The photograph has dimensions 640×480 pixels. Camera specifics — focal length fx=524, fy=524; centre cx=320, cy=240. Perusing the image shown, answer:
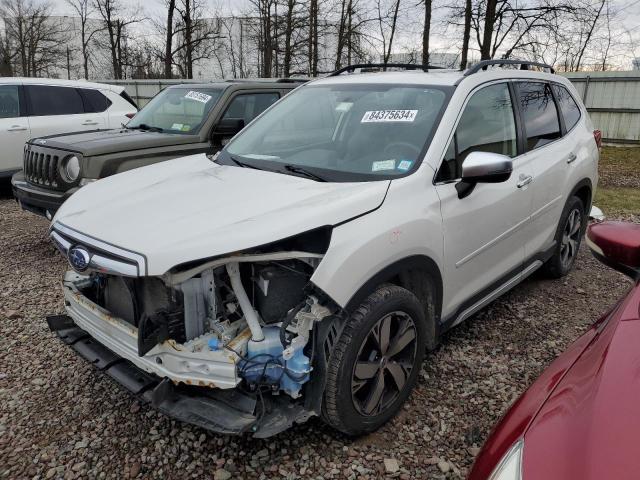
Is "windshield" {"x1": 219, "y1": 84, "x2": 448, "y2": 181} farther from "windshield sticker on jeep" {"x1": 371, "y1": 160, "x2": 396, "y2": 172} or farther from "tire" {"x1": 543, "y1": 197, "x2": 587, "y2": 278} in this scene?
"tire" {"x1": 543, "y1": 197, "x2": 587, "y2": 278}

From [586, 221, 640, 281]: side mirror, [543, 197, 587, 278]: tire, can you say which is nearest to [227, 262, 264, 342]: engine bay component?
[586, 221, 640, 281]: side mirror

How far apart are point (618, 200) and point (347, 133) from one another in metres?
6.99

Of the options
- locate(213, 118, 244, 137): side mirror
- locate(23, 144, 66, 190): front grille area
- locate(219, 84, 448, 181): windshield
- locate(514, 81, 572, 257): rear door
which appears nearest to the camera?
locate(219, 84, 448, 181): windshield

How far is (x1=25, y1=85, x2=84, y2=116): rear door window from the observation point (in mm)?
8195

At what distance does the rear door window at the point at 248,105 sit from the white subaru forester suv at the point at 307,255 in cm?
259

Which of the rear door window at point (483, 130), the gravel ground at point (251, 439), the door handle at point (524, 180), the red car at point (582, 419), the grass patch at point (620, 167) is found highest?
the rear door window at point (483, 130)

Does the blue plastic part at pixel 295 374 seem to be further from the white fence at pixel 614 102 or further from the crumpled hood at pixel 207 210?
the white fence at pixel 614 102

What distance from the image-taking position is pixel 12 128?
Answer: 794 cm

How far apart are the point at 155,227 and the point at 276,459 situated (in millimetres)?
1255

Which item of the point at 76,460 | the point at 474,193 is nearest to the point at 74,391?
the point at 76,460

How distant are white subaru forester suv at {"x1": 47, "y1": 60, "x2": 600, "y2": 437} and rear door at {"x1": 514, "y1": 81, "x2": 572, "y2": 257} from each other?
24 centimetres

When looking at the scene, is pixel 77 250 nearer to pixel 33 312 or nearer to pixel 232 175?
pixel 232 175

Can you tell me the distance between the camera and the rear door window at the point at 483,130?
300 cm

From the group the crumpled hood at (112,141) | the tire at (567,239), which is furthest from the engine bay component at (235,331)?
the crumpled hood at (112,141)
